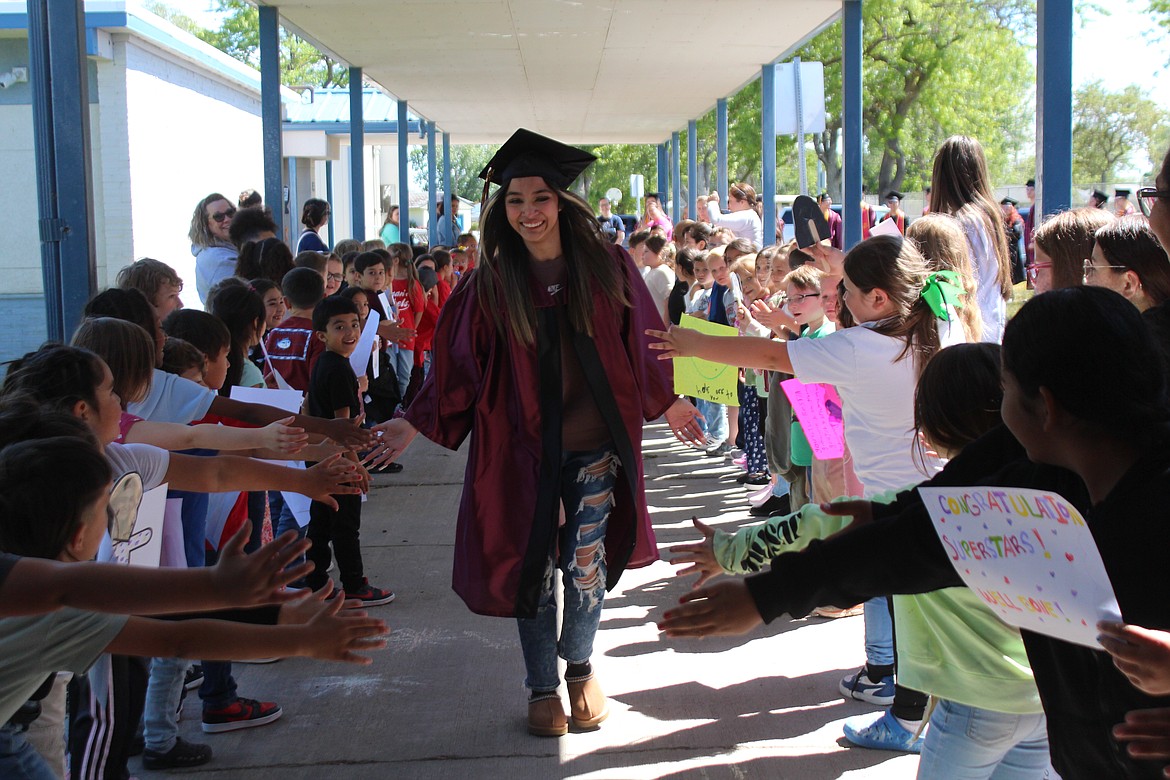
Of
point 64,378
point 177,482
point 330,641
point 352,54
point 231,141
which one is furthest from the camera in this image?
point 231,141

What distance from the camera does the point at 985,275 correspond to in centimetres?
523

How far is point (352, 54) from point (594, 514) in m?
9.82

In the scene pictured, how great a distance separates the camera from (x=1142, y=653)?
4.94 ft

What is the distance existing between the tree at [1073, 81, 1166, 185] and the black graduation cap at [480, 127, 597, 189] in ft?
205

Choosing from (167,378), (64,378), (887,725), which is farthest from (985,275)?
(64,378)

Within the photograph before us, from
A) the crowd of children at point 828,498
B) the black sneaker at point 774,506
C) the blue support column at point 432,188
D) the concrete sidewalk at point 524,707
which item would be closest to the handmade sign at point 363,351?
the crowd of children at point 828,498

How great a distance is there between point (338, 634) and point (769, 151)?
37.1 ft

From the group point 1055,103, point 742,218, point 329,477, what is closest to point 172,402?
point 329,477

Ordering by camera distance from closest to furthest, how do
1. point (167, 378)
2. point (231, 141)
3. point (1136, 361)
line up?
point (1136, 361) → point (167, 378) → point (231, 141)

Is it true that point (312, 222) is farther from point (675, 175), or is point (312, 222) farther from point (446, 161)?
point (675, 175)

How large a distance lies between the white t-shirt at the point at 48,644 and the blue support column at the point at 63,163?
3.29 meters

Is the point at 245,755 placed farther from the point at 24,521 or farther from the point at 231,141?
the point at 231,141

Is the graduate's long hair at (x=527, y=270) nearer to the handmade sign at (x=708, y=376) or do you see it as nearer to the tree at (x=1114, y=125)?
→ the handmade sign at (x=708, y=376)

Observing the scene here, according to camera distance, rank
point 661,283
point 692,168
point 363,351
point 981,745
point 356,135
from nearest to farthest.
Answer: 1. point 981,745
2. point 363,351
3. point 661,283
4. point 356,135
5. point 692,168
